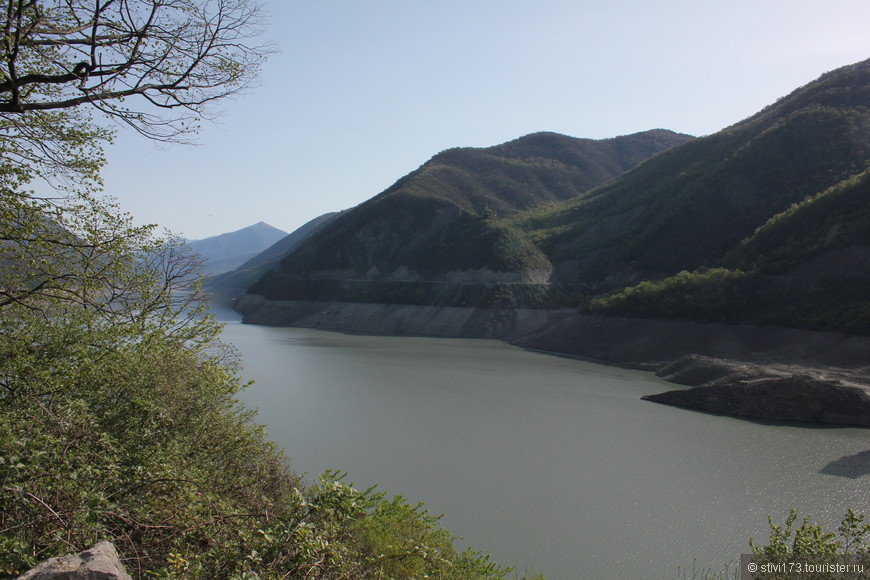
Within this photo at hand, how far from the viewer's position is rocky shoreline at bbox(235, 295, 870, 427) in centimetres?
2316

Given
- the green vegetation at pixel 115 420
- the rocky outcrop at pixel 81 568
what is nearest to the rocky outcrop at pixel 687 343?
the green vegetation at pixel 115 420

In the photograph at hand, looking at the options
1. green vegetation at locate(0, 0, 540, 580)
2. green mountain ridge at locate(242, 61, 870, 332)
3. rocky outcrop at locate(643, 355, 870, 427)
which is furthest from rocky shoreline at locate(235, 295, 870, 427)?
green vegetation at locate(0, 0, 540, 580)

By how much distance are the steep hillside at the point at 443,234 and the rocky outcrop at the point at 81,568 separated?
55.2 metres

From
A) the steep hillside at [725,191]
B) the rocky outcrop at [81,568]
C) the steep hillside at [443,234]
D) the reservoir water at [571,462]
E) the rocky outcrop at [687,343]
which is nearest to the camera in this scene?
the rocky outcrop at [81,568]

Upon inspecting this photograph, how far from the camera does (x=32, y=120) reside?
5.46 m

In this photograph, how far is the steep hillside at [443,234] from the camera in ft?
204

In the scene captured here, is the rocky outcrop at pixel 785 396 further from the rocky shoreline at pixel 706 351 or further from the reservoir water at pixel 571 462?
the reservoir water at pixel 571 462

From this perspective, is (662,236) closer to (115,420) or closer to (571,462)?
(571,462)

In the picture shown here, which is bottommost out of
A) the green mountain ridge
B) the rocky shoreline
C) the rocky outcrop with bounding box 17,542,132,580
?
the rocky shoreline

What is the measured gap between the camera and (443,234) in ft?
240

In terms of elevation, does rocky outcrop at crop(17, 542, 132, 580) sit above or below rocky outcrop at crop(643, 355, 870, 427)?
above

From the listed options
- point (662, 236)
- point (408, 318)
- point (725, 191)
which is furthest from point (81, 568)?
point (725, 191)

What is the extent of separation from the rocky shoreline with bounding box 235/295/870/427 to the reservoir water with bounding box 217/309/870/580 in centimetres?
137

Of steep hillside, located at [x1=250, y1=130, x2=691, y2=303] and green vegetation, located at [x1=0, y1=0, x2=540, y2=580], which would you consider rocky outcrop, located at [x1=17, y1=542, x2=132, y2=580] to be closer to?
green vegetation, located at [x1=0, y1=0, x2=540, y2=580]
